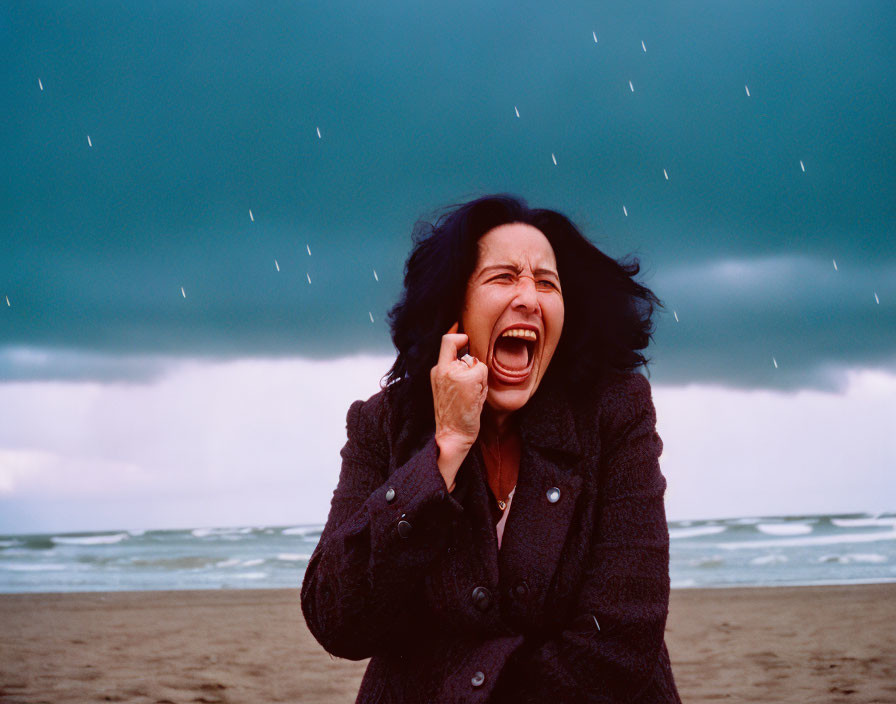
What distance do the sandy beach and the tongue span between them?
6.08 metres

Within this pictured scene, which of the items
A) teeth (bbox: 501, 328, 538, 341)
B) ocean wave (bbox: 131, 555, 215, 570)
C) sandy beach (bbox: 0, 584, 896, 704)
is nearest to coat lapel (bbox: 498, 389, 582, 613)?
teeth (bbox: 501, 328, 538, 341)

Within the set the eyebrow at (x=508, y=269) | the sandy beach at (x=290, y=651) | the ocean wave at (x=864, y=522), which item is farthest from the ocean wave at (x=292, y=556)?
the eyebrow at (x=508, y=269)

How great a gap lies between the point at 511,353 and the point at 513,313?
0.14 m

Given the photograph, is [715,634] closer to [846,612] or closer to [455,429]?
[846,612]

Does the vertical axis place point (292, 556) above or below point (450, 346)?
below

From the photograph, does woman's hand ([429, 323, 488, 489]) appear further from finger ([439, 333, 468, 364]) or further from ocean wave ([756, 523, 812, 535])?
ocean wave ([756, 523, 812, 535])

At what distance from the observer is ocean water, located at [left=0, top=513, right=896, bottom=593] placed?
19.2m

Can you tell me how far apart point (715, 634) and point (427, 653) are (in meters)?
9.31

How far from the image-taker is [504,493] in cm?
246

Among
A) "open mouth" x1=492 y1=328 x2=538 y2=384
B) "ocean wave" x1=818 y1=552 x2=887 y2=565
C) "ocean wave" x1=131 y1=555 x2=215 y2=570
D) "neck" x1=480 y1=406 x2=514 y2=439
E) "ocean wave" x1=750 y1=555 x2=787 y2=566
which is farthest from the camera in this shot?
"ocean wave" x1=131 y1=555 x2=215 y2=570

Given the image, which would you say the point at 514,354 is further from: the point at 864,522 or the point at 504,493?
the point at 864,522

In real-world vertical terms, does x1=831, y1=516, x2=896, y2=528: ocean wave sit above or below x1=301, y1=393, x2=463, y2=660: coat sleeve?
below

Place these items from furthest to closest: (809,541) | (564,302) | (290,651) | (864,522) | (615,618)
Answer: (864,522) → (809,541) → (290,651) → (564,302) → (615,618)

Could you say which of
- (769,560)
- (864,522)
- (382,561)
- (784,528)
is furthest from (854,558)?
(382,561)
